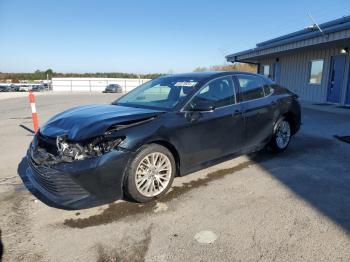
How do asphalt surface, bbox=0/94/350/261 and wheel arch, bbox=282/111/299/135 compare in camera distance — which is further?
wheel arch, bbox=282/111/299/135

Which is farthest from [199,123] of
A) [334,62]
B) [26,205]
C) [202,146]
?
[334,62]

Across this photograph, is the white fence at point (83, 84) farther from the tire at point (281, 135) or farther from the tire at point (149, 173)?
the tire at point (149, 173)

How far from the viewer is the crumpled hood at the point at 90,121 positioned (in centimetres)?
330

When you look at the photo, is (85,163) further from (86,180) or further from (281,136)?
(281,136)

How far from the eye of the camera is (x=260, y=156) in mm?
5535

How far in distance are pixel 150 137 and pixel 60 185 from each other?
109 cm

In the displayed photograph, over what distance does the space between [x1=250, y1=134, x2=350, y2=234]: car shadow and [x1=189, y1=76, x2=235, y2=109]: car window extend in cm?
131

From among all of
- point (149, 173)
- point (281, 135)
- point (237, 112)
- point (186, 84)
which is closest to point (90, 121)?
point (149, 173)

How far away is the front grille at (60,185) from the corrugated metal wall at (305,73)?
13.9 meters

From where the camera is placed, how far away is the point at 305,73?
16.8m

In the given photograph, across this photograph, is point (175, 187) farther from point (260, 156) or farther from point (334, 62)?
point (334, 62)

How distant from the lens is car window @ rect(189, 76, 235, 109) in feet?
14.1

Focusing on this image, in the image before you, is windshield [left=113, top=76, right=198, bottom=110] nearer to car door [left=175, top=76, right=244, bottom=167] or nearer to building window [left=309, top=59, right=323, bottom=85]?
car door [left=175, top=76, right=244, bottom=167]

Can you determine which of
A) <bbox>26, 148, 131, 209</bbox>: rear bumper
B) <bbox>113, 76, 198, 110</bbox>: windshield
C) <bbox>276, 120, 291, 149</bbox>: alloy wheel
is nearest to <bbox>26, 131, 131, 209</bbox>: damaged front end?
<bbox>26, 148, 131, 209</bbox>: rear bumper
